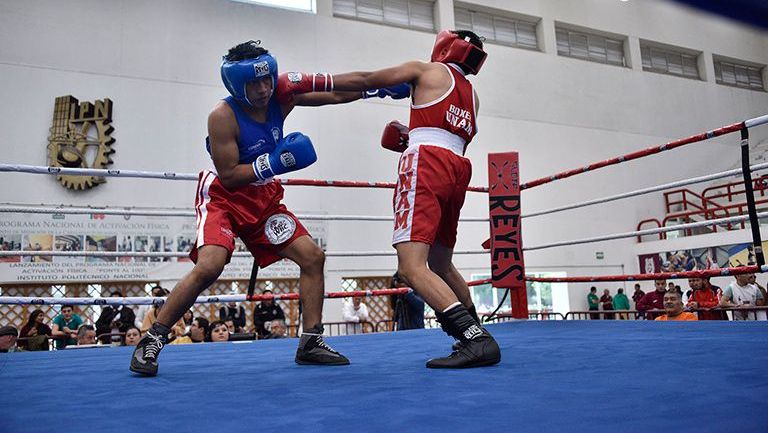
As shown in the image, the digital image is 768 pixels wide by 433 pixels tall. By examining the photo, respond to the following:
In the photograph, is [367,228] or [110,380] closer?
[110,380]

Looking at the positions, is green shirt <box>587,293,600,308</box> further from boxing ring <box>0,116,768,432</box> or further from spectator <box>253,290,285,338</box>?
boxing ring <box>0,116,768,432</box>

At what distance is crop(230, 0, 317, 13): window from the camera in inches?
329

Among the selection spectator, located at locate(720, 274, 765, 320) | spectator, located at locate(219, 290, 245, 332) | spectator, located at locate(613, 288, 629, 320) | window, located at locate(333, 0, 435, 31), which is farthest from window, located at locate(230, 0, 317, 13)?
spectator, located at locate(720, 274, 765, 320)

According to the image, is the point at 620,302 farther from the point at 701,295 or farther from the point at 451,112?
the point at 451,112

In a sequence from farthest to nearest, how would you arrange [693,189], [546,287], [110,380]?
[693,189] < [546,287] < [110,380]

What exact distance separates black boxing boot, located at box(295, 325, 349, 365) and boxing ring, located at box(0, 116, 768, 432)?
2.7 inches

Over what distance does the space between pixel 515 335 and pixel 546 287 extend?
7.78m

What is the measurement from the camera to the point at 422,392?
3.75 feet

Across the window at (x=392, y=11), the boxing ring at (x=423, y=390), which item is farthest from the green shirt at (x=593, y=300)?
the boxing ring at (x=423, y=390)

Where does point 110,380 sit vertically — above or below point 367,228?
below

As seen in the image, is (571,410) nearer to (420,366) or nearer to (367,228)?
(420,366)

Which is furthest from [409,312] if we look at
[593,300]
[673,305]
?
[593,300]

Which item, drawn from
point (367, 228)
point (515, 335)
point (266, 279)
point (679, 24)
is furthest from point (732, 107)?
point (515, 335)

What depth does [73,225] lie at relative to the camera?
699 centimetres
